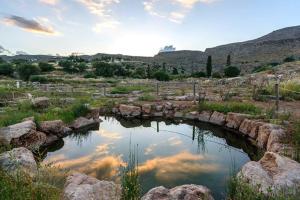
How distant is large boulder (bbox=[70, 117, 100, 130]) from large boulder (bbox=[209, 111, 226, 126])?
516 cm

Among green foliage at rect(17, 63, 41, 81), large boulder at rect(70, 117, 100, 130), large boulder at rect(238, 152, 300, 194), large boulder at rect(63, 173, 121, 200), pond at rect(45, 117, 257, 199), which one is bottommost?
pond at rect(45, 117, 257, 199)

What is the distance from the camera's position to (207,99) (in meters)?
16.4

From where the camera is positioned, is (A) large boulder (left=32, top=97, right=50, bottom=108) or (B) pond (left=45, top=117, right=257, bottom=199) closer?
(B) pond (left=45, top=117, right=257, bottom=199)

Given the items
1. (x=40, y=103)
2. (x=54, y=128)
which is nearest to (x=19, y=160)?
(x=54, y=128)

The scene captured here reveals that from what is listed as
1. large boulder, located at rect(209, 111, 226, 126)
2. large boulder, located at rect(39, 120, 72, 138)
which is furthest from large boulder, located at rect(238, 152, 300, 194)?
large boulder, located at rect(39, 120, 72, 138)

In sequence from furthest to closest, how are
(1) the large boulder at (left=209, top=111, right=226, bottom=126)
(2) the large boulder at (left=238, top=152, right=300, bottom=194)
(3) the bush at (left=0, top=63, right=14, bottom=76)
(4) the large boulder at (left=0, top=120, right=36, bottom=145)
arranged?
(3) the bush at (left=0, top=63, right=14, bottom=76), (1) the large boulder at (left=209, top=111, right=226, bottom=126), (4) the large boulder at (left=0, top=120, right=36, bottom=145), (2) the large boulder at (left=238, top=152, right=300, bottom=194)

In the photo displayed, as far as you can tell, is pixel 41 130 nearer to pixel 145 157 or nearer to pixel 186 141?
pixel 145 157

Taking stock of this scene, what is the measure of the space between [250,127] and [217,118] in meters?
2.31

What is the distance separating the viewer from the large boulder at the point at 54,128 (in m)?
10.7

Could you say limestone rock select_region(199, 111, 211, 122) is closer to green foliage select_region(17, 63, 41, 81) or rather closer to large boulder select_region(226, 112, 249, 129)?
large boulder select_region(226, 112, 249, 129)

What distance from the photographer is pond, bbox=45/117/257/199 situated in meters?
7.40

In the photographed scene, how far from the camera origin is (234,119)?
40.2 ft

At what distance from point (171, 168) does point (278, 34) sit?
11726cm

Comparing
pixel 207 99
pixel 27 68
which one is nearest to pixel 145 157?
pixel 207 99
